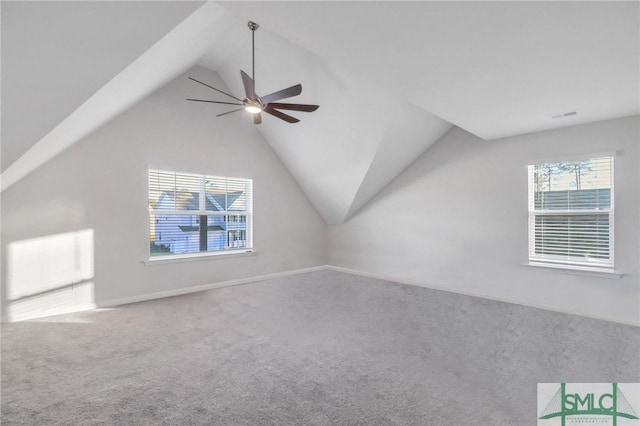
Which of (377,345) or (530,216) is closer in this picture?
(377,345)

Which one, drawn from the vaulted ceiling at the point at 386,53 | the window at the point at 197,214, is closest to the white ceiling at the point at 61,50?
the vaulted ceiling at the point at 386,53

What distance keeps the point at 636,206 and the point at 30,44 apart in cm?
463

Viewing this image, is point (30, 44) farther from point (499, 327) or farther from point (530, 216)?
point (530, 216)

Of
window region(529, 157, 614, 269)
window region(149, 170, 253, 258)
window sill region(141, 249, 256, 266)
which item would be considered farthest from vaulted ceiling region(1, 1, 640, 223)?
window sill region(141, 249, 256, 266)

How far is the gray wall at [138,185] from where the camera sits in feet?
10.6

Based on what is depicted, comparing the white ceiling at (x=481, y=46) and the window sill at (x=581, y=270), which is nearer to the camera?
the white ceiling at (x=481, y=46)

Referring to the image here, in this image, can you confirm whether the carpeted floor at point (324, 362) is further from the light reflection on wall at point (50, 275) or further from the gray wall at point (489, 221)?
the gray wall at point (489, 221)

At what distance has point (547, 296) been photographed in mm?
3518

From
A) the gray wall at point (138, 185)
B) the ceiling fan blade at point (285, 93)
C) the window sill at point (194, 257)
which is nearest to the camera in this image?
the ceiling fan blade at point (285, 93)

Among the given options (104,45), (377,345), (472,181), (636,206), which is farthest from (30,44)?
(636,206)

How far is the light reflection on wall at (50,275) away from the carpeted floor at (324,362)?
974 millimetres

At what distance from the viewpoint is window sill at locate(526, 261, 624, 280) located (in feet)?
10.3

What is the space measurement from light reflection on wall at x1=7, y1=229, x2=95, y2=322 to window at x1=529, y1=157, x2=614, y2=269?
16.3 ft

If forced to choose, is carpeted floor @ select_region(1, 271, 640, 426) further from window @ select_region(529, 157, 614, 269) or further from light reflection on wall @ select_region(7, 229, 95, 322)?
window @ select_region(529, 157, 614, 269)
